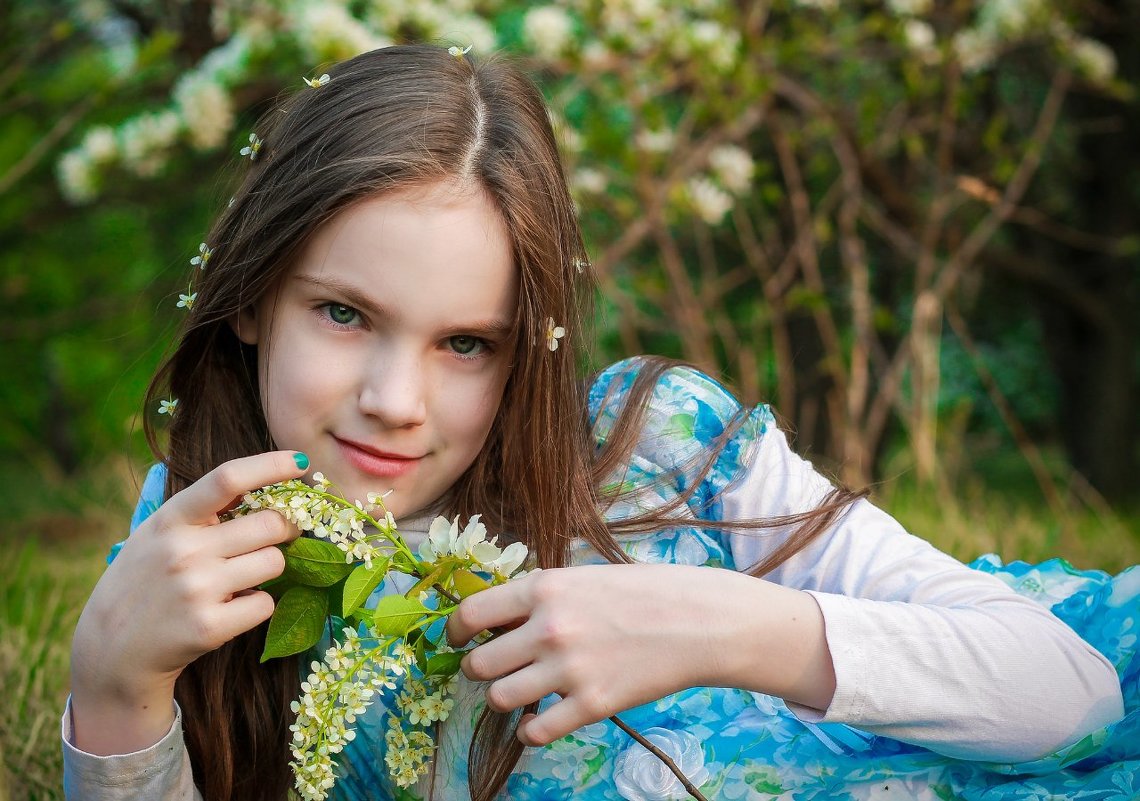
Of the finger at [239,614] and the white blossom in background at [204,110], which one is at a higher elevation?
the white blossom in background at [204,110]

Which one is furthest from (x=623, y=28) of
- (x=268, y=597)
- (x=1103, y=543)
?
(x=268, y=597)

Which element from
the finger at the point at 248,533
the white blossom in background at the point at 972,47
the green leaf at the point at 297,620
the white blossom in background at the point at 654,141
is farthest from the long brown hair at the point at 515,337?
the white blossom in background at the point at 972,47

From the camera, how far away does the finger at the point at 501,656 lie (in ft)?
3.94

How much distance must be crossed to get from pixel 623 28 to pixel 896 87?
384 centimetres

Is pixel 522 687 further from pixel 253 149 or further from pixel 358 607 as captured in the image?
pixel 253 149

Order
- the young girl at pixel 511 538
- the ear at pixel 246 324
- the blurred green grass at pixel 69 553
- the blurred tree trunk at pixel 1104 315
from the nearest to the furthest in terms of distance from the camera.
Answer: the young girl at pixel 511 538 < the ear at pixel 246 324 < the blurred green grass at pixel 69 553 < the blurred tree trunk at pixel 1104 315

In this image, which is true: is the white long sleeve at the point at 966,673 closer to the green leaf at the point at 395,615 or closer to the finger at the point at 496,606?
the finger at the point at 496,606

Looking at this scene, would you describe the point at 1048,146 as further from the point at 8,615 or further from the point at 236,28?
the point at 8,615

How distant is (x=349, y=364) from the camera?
1.52 metres

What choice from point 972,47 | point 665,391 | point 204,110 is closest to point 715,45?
point 972,47

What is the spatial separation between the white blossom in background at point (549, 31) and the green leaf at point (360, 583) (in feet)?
10.6

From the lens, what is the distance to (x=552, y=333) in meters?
1.64

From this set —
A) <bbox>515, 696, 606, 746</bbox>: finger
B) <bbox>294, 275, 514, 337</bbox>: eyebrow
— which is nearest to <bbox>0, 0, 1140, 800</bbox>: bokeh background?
<bbox>294, 275, 514, 337</bbox>: eyebrow

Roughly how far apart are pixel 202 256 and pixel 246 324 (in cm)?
18
